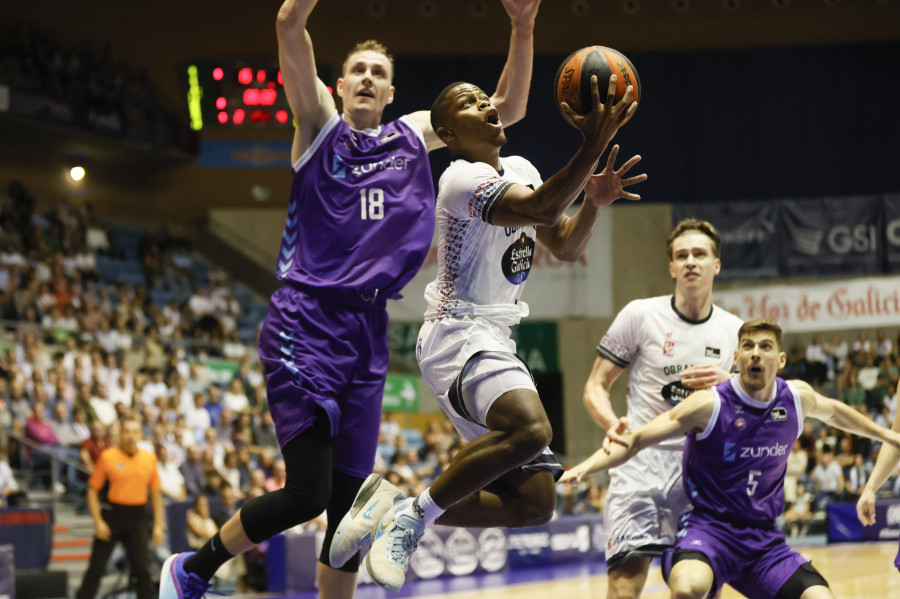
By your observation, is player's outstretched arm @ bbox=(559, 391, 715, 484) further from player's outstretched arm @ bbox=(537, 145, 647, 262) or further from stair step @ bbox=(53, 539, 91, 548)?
stair step @ bbox=(53, 539, 91, 548)

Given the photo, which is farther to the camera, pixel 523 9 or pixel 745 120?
pixel 745 120

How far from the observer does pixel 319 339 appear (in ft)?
13.9

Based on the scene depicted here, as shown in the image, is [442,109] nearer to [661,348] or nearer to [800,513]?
[661,348]

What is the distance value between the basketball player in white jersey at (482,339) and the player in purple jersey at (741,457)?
2.59 feet

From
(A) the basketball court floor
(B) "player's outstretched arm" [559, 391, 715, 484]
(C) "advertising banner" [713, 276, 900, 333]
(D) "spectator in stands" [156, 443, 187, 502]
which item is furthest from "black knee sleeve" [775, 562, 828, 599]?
(C) "advertising banner" [713, 276, 900, 333]

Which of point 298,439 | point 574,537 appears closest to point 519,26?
point 298,439

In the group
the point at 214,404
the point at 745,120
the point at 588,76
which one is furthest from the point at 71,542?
the point at 745,120

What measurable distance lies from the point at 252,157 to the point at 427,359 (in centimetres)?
1847

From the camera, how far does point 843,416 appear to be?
5.28m

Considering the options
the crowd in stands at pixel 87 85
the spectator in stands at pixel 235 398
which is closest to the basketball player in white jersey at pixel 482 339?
the spectator in stands at pixel 235 398

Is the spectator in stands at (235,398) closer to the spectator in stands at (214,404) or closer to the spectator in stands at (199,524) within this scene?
the spectator in stands at (214,404)

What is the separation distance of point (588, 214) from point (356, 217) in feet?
3.11

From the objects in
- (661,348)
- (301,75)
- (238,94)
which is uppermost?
(238,94)

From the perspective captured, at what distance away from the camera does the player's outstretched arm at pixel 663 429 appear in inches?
196
